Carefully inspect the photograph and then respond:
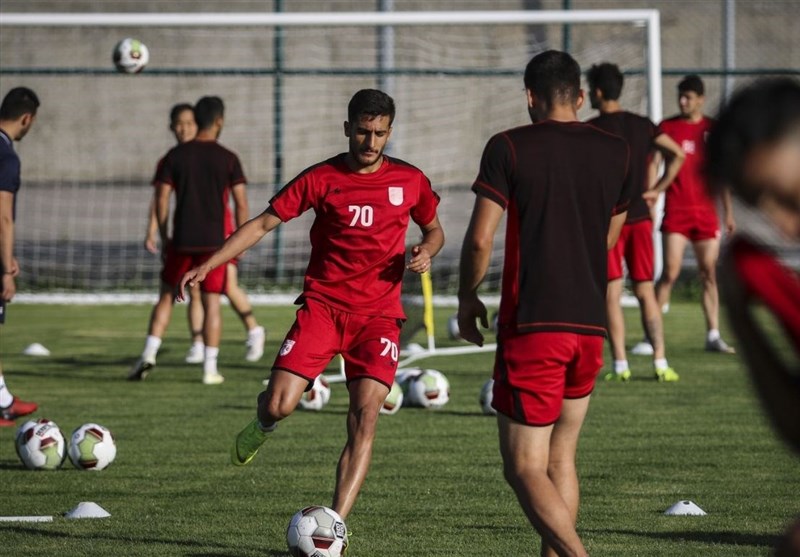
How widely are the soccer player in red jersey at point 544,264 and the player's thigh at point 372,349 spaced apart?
127 cm

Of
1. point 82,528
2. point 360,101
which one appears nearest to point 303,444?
point 82,528

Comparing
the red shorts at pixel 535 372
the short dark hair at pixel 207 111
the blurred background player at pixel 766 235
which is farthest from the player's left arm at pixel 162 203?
the blurred background player at pixel 766 235

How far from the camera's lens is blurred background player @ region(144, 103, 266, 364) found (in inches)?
487

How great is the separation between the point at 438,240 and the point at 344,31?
17.1 meters

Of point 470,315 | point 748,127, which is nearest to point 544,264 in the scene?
point 470,315

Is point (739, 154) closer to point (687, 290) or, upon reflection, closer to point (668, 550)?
point (668, 550)

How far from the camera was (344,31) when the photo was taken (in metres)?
23.4

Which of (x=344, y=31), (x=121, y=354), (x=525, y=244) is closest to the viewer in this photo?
(x=525, y=244)

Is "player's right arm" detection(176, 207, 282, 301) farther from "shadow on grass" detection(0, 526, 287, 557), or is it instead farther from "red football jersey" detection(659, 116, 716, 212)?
"red football jersey" detection(659, 116, 716, 212)

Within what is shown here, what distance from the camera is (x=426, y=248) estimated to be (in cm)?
656

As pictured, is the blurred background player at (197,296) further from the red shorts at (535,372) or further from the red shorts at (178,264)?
the red shorts at (535,372)

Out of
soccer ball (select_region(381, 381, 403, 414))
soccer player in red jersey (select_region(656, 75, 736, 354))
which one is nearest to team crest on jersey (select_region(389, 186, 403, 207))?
soccer ball (select_region(381, 381, 403, 414))

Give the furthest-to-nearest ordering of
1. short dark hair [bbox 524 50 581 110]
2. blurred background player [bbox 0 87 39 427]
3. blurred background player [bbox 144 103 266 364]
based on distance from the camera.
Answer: blurred background player [bbox 144 103 266 364]
blurred background player [bbox 0 87 39 427]
short dark hair [bbox 524 50 581 110]

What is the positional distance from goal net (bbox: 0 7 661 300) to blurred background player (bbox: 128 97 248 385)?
2.95 meters
